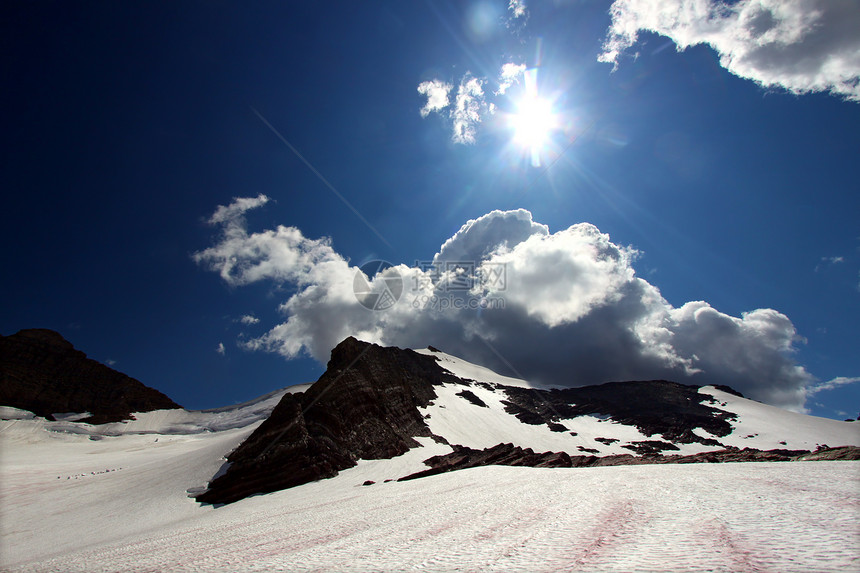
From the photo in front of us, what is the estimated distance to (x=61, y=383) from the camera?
363ft

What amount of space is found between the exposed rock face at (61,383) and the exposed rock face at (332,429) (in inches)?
3865

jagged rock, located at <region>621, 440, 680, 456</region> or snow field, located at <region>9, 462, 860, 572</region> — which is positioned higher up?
snow field, located at <region>9, 462, 860, 572</region>

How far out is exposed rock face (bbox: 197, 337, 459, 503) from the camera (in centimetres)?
2222

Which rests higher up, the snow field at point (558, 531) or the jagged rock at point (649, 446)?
the snow field at point (558, 531)

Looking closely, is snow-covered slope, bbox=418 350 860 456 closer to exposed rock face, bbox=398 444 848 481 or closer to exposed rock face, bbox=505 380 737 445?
exposed rock face, bbox=505 380 737 445

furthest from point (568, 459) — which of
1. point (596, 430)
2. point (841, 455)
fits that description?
point (596, 430)

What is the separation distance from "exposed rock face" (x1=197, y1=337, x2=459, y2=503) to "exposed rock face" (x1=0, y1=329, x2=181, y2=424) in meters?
98.2

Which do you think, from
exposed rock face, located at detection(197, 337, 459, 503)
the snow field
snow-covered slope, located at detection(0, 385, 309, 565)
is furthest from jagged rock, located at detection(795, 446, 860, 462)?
snow-covered slope, located at detection(0, 385, 309, 565)

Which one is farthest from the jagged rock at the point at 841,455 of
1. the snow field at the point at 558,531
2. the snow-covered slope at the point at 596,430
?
the snow-covered slope at the point at 596,430

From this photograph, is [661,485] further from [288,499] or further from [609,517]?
[288,499]

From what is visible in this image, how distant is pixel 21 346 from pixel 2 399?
30806mm

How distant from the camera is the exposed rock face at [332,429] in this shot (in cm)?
2222

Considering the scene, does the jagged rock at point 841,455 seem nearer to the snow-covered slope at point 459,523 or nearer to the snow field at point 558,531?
the snow-covered slope at point 459,523

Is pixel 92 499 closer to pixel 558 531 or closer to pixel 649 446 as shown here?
pixel 558 531
